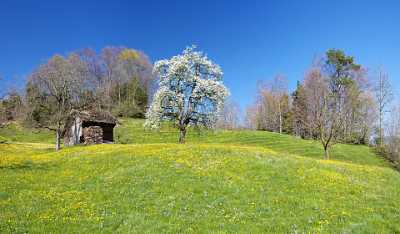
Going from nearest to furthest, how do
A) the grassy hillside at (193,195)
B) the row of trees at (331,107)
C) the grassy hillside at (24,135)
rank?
the grassy hillside at (193,195)
the row of trees at (331,107)
the grassy hillside at (24,135)

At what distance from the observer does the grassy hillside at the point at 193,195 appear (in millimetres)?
13797

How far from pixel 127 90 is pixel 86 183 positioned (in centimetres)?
8382

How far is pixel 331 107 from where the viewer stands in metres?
47.1

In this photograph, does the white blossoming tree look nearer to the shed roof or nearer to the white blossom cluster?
the white blossom cluster

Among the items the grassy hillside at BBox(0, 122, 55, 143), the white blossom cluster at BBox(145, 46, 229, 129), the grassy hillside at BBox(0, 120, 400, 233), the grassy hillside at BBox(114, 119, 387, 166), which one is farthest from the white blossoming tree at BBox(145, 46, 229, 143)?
the grassy hillside at BBox(0, 122, 55, 143)

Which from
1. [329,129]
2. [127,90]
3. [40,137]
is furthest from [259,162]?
[127,90]

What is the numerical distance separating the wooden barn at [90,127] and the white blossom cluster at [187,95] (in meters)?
11.8

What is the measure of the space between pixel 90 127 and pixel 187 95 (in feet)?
61.7

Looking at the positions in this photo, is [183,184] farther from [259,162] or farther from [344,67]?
[344,67]

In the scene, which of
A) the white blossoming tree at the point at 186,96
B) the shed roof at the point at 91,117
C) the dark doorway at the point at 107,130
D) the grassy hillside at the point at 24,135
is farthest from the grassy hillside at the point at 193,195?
the grassy hillside at the point at 24,135

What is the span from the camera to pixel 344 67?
6575 centimetres

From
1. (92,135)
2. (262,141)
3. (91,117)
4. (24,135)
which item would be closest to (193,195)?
(92,135)

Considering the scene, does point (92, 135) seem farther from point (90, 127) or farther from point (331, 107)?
point (331, 107)

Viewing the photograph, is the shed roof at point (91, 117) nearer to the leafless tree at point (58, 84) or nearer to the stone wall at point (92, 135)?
the stone wall at point (92, 135)
